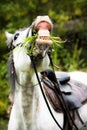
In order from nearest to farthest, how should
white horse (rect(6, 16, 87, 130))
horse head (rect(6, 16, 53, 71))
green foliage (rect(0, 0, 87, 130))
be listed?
horse head (rect(6, 16, 53, 71)) < white horse (rect(6, 16, 87, 130)) < green foliage (rect(0, 0, 87, 130))

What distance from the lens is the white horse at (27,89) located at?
18.7 feet

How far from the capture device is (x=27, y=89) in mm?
5969

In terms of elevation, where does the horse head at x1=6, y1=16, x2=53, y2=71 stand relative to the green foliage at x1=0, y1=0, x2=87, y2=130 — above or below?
above

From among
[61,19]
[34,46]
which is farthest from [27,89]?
[61,19]

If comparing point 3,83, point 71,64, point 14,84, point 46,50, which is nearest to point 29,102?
point 14,84

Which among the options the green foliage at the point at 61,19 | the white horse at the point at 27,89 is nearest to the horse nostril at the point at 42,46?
the white horse at the point at 27,89

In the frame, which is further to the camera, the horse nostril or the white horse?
the white horse

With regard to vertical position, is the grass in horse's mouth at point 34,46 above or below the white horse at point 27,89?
above

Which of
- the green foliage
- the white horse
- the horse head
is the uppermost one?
the horse head

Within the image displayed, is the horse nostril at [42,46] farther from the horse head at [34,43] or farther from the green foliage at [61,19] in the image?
the green foliage at [61,19]

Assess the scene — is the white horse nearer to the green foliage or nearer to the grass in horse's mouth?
the grass in horse's mouth

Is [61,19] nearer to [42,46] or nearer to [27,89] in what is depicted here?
[27,89]

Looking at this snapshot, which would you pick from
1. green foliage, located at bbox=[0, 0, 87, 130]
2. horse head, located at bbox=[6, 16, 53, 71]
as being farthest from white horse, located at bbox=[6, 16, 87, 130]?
green foliage, located at bbox=[0, 0, 87, 130]

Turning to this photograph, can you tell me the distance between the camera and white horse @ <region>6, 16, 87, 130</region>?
571 centimetres
